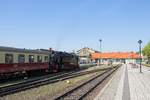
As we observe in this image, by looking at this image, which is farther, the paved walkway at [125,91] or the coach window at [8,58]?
the coach window at [8,58]

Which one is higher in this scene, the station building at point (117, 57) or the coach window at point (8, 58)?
the station building at point (117, 57)

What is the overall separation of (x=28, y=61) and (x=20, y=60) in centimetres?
A: 192

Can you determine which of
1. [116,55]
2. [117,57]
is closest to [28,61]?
[117,57]

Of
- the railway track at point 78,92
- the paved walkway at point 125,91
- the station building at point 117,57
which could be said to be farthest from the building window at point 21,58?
the station building at point 117,57

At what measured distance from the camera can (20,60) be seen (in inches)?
1117

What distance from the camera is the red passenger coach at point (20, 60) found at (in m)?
25.1

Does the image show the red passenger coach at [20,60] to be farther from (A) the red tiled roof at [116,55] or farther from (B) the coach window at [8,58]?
(A) the red tiled roof at [116,55]

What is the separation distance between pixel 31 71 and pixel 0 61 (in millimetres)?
7407

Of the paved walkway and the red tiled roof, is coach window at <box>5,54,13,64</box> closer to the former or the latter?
the paved walkway

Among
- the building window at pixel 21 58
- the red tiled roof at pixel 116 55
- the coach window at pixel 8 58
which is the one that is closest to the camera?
the coach window at pixel 8 58

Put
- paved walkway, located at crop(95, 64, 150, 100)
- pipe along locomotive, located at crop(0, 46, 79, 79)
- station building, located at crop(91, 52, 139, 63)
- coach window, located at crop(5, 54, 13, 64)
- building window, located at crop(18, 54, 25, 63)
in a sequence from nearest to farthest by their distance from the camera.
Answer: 1. paved walkway, located at crop(95, 64, 150, 100)
2. pipe along locomotive, located at crop(0, 46, 79, 79)
3. coach window, located at crop(5, 54, 13, 64)
4. building window, located at crop(18, 54, 25, 63)
5. station building, located at crop(91, 52, 139, 63)

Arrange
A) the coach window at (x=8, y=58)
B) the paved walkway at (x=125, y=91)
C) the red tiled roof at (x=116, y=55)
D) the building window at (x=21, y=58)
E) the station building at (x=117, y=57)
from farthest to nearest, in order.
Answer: the red tiled roof at (x=116, y=55) → the station building at (x=117, y=57) → the building window at (x=21, y=58) → the coach window at (x=8, y=58) → the paved walkway at (x=125, y=91)

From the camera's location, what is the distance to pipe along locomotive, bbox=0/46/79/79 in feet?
83.3

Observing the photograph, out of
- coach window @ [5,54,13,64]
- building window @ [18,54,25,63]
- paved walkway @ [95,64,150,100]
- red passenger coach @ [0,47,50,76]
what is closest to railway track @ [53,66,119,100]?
paved walkway @ [95,64,150,100]
